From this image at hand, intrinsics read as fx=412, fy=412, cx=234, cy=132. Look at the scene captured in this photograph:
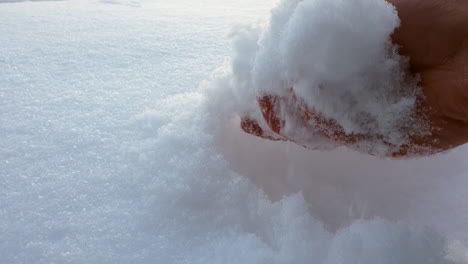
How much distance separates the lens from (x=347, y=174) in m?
0.66

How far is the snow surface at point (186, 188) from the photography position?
518 millimetres

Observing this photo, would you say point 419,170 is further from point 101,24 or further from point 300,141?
point 101,24

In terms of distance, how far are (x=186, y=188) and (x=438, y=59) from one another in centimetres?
37

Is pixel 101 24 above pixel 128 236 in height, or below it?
above

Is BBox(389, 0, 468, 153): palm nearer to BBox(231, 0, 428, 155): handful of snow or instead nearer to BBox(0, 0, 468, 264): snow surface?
BBox(231, 0, 428, 155): handful of snow

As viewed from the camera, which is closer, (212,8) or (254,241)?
(254,241)

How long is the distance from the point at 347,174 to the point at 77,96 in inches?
22.5

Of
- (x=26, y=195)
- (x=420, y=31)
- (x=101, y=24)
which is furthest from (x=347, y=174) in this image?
(x=101, y=24)

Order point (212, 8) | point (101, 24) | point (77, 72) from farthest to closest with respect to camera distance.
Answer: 1. point (212, 8)
2. point (101, 24)
3. point (77, 72)

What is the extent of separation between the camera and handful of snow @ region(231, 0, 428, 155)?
1.54 feet

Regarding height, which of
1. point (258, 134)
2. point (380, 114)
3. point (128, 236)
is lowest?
point (128, 236)

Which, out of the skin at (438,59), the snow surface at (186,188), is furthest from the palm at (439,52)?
the snow surface at (186,188)

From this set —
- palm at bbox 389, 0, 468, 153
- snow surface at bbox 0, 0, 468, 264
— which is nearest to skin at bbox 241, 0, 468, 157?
palm at bbox 389, 0, 468, 153

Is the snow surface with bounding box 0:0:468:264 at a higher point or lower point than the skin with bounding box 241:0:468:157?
lower
